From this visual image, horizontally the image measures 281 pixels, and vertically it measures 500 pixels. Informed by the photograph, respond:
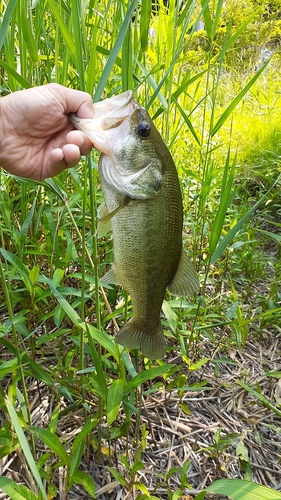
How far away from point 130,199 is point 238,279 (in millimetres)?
1305

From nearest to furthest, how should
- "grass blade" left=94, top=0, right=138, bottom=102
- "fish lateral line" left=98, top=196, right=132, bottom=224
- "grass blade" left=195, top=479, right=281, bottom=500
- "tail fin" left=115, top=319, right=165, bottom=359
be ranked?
"grass blade" left=195, top=479, right=281, bottom=500 → "grass blade" left=94, top=0, right=138, bottom=102 → "fish lateral line" left=98, top=196, right=132, bottom=224 → "tail fin" left=115, top=319, right=165, bottom=359

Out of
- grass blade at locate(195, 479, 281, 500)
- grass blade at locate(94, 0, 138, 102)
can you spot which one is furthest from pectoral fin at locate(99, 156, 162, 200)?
grass blade at locate(195, 479, 281, 500)

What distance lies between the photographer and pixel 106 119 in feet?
3.64

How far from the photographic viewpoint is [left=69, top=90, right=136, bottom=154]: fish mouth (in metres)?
1.07

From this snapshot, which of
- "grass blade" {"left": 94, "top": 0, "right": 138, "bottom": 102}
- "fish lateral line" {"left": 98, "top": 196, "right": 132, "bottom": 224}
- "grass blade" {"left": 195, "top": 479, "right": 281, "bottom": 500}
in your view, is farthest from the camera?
"fish lateral line" {"left": 98, "top": 196, "right": 132, "bottom": 224}

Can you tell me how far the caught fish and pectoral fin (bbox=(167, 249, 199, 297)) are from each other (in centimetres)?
5

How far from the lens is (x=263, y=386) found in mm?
1827

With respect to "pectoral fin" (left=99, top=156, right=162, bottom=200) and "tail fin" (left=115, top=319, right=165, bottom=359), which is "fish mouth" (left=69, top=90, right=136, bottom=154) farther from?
"tail fin" (left=115, top=319, right=165, bottom=359)

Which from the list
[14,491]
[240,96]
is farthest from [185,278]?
[14,491]

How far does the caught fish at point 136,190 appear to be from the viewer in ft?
3.61

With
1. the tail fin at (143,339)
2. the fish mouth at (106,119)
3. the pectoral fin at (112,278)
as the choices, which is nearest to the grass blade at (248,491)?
the tail fin at (143,339)

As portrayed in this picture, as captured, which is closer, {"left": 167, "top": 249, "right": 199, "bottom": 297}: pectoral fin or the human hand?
the human hand

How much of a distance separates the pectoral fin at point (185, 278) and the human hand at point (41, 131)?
16.2 inches

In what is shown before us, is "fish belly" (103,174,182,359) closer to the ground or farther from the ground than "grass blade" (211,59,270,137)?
closer to the ground
